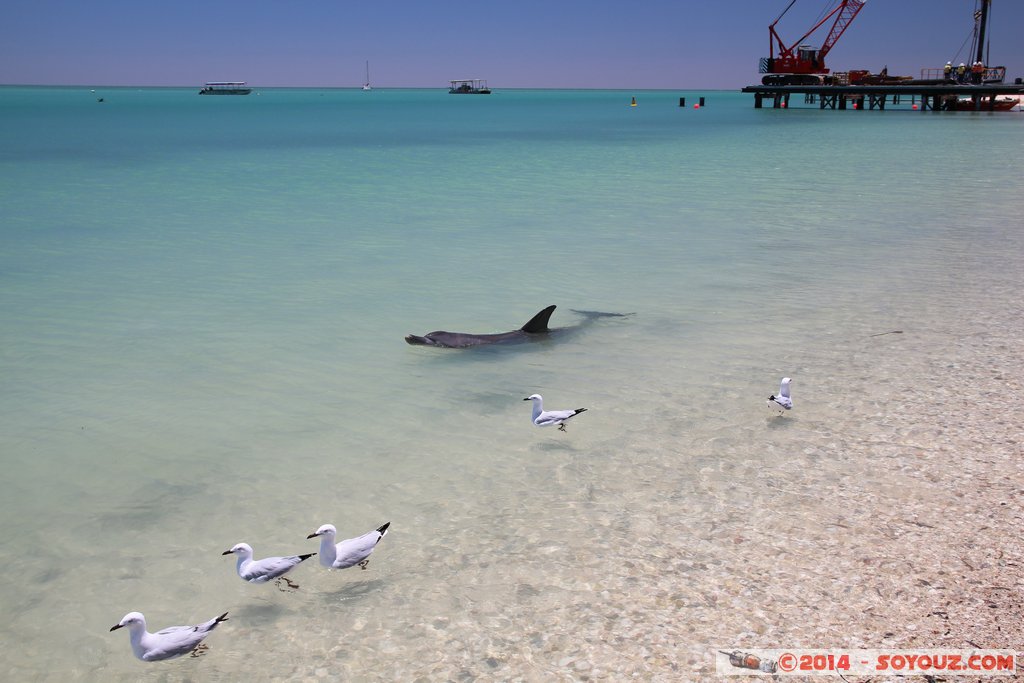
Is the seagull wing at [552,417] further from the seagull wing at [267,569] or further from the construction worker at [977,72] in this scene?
the construction worker at [977,72]

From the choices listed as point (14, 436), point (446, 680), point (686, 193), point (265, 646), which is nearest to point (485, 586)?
point (446, 680)

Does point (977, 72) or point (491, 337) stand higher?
point (977, 72)

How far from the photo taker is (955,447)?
21.2 ft

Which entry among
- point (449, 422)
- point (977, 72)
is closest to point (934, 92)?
point (977, 72)

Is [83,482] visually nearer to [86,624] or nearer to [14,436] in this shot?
[14,436]

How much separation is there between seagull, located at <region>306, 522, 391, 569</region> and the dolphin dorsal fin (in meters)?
5.27

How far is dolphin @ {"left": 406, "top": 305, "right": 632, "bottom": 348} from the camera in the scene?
975cm

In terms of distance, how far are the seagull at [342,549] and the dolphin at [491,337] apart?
15.6 feet

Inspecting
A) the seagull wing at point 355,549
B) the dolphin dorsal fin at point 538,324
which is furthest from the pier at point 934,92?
the seagull wing at point 355,549

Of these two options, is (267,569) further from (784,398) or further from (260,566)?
(784,398)

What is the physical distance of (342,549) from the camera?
195 inches

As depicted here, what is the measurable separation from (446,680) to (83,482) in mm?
3820

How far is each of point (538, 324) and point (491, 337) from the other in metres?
0.60

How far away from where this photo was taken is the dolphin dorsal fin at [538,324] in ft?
32.8
